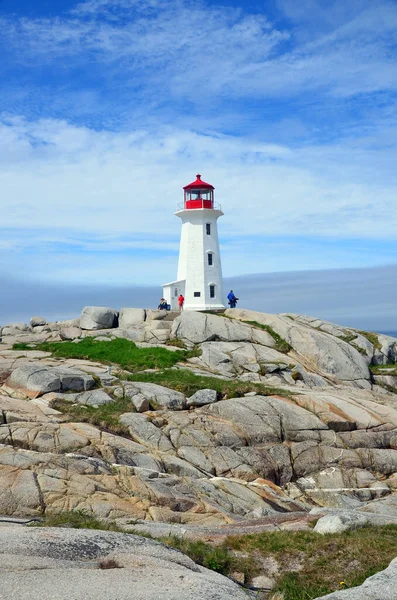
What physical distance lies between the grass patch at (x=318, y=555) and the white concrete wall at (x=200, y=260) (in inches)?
1741

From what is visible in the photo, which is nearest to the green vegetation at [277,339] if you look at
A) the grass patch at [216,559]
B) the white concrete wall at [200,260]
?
the white concrete wall at [200,260]

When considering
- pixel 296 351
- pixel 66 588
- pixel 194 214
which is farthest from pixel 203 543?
pixel 194 214

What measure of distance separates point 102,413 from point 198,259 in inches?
1276

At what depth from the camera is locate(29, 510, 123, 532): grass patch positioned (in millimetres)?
15938

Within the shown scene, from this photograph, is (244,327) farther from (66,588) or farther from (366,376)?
(66,588)

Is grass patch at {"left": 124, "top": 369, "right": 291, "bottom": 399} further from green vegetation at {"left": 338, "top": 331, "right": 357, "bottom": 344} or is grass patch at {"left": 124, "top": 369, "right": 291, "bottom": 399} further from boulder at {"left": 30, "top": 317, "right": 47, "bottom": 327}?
boulder at {"left": 30, "top": 317, "right": 47, "bottom": 327}

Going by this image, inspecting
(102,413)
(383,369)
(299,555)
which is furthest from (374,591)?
(383,369)

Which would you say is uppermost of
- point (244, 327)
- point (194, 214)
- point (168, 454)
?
point (194, 214)

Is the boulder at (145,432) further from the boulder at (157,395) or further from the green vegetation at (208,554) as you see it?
the green vegetation at (208,554)

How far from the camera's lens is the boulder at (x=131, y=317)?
2110 inches

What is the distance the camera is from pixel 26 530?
44.8 ft

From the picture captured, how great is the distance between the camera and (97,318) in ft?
174

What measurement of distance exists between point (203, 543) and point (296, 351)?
32.2m

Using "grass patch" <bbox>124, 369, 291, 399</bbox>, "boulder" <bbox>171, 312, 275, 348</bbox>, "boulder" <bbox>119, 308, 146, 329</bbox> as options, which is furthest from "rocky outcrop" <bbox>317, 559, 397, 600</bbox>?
"boulder" <bbox>119, 308, 146, 329</bbox>
